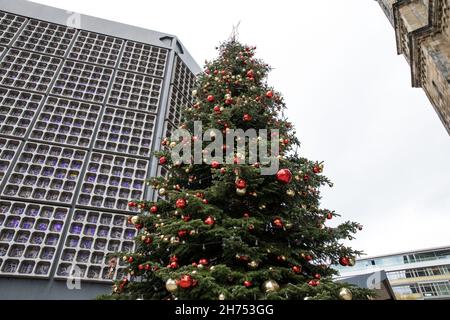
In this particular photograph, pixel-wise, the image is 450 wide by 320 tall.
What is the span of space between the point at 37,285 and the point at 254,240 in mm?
5476

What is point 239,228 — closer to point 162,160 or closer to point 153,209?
point 153,209

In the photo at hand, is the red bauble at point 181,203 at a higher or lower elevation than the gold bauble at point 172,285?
higher

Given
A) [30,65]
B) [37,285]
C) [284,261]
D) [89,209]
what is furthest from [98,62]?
[284,261]

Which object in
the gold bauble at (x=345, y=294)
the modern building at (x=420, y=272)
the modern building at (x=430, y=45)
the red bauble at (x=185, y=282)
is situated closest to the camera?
the red bauble at (x=185, y=282)

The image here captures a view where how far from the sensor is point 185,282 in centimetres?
276

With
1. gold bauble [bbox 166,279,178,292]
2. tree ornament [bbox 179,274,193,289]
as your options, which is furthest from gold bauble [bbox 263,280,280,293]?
gold bauble [bbox 166,279,178,292]

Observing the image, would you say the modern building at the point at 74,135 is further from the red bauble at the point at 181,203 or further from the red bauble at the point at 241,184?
the red bauble at the point at 241,184

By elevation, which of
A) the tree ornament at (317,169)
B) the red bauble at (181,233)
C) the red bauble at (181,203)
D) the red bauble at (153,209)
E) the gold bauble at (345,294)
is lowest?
the gold bauble at (345,294)

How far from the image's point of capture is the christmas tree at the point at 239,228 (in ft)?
10.00

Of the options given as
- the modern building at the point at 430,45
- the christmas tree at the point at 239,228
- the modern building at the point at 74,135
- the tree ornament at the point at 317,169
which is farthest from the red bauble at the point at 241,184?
the modern building at the point at 430,45

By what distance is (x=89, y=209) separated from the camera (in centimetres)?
747

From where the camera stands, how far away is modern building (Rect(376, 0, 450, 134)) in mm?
14031

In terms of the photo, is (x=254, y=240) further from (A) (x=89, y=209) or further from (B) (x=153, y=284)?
(A) (x=89, y=209)

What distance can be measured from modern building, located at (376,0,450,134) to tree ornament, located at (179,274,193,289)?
54.4 ft
